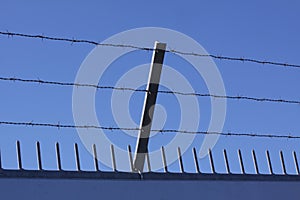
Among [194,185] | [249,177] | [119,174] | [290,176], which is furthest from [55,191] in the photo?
[290,176]

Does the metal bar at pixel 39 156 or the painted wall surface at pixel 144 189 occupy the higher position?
the metal bar at pixel 39 156

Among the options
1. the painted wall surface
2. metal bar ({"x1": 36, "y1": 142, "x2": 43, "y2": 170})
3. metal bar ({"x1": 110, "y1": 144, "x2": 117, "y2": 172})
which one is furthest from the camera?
metal bar ({"x1": 110, "y1": 144, "x2": 117, "y2": 172})

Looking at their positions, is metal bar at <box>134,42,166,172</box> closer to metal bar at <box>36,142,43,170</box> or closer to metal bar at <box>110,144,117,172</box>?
metal bar at <box>110,144,117,172</box>

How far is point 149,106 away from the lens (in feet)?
10.3

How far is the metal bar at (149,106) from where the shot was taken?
309cm

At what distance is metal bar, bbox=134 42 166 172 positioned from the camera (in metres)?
3.09

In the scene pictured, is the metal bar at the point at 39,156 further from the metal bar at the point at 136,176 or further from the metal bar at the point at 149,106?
the metal bar at the point at 149,106

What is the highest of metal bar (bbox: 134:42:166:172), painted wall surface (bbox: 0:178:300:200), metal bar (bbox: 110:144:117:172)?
metal bar (bbox: 134:42:166:172)

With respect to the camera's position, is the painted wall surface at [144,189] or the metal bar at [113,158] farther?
the metal bar at [113,158]

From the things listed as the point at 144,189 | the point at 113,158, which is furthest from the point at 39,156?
the point at 144,189

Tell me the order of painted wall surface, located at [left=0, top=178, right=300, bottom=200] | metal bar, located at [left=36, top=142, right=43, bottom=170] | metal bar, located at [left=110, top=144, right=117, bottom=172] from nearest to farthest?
painted wall surface, located at [left=0, top=178, right=300, bottom=200] → metal bar, located at [left=36, top=142, right=43, bottom=170] → metal bar, located at [left=110, top=144, right=117, bottom=172]

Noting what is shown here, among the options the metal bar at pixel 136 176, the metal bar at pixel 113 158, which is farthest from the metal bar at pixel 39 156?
the metal bar at pixel 113 158

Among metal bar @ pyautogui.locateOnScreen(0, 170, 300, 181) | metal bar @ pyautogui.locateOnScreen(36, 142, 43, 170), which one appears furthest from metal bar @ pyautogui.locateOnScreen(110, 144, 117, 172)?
metal bar @ pyautogui.locateOnScreen(36, 142, 43, 170)

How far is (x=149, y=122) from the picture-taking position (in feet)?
10.2
